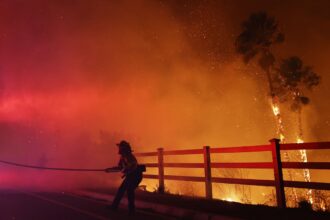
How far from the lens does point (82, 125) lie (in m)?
24.1

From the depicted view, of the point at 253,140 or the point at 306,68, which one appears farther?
the point at 253,140

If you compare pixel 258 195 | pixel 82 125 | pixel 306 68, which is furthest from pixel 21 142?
pixel 306 68

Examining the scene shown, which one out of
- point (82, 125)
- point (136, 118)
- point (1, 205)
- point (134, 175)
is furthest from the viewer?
point (136, 118)

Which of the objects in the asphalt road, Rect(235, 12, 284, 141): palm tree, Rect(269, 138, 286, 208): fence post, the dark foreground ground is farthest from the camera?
Rect(235, 12, 284, 141): palm tree

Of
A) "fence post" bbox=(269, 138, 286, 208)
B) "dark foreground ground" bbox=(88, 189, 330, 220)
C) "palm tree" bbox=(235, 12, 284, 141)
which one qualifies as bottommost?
"dark foreground ground" bbox=(88, 189, 330, 220)

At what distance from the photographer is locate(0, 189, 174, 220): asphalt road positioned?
24.2ft

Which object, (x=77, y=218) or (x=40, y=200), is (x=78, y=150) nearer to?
(x=40, y=200)

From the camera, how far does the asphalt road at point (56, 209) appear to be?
7.38m

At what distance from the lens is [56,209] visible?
27.3 ft

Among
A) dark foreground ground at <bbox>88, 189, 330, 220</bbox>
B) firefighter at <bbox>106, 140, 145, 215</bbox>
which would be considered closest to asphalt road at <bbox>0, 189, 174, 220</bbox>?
firefighter at <bbox>106, 140, 145, 215</bbox>

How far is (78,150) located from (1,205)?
44.2 feet

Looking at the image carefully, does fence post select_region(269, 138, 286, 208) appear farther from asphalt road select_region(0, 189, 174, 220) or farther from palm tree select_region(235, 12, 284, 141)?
palm tree select_region(235, 12, 284, 141)

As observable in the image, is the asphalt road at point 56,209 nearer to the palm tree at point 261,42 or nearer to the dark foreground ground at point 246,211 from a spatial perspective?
the dark foreground ground at point 246,211

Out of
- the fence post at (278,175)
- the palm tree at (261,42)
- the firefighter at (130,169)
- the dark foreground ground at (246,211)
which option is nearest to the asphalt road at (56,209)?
the firefighter at (130,169)
